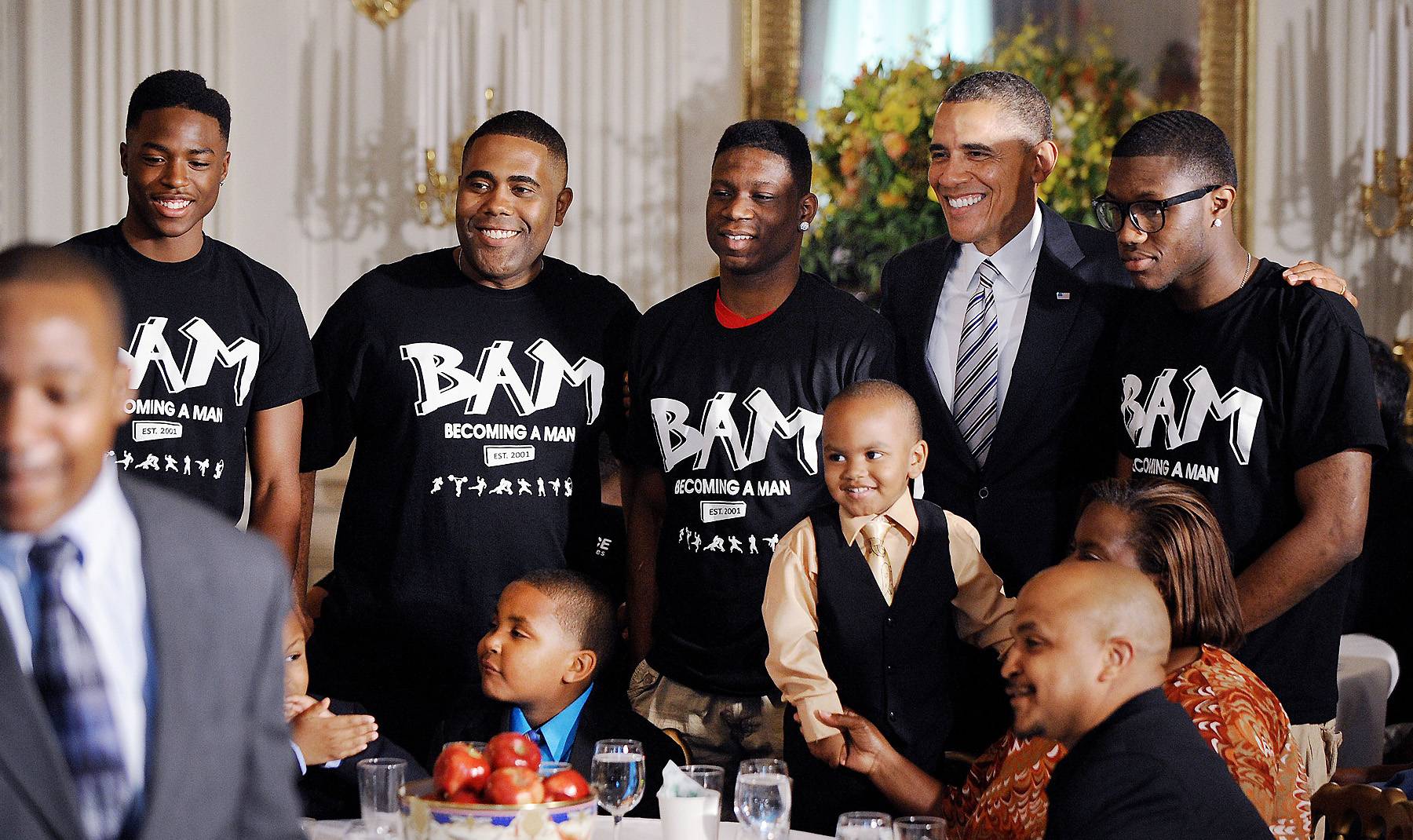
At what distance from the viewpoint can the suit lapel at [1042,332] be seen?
3.13 meters

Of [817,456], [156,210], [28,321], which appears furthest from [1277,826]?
[156,210]

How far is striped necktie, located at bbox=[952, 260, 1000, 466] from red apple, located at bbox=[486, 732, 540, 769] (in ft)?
4.79

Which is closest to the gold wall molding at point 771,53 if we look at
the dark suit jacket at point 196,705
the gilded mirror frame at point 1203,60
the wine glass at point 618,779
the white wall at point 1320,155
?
the gilded mirror frame at point 1203,60

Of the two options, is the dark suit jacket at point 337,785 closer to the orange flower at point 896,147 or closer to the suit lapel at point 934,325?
the suit lapel at point 934,325

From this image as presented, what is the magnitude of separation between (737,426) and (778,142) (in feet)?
2.13

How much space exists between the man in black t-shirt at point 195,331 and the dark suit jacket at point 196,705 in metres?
1.69

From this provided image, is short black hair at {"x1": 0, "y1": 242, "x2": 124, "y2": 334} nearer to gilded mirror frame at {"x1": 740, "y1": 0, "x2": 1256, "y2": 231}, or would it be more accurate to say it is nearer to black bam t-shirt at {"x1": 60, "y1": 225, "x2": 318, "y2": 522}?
black bam t-shirt at {"x1": 60, "y1": 225, "x2": 318, "y2": 522}

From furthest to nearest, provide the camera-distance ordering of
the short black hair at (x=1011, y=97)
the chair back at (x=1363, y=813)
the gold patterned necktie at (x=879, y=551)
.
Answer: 1. the short black hair at (x=1011, y=97)
2. the gold patterned necktie at (x=879, y=551)
3. the chair back at (x=1363, y=813)

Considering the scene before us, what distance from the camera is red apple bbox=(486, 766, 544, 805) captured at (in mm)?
1875

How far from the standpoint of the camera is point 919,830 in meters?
2.00

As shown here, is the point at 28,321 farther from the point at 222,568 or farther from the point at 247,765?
the point at 247,765

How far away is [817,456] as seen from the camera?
121 inches

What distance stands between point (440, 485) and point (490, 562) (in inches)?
7.8

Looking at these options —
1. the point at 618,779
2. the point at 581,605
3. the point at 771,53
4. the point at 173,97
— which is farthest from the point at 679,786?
the point at 771,53
